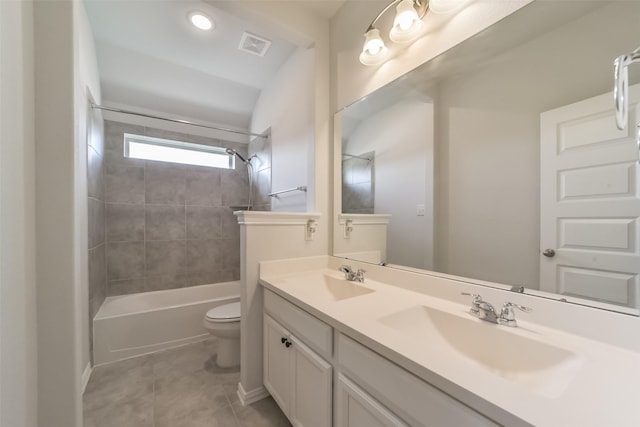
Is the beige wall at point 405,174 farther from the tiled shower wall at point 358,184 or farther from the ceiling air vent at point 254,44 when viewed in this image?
the ceiling air vent at point 254,44

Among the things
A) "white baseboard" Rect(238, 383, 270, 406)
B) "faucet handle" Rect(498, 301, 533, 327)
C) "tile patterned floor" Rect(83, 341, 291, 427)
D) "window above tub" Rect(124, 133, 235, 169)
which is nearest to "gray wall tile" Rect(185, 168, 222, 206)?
"window above tub" Rect(124, 133, 235, 169)

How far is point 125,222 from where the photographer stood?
2590 millimetres

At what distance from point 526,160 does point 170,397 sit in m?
2.38

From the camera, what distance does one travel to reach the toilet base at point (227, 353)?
190 cm

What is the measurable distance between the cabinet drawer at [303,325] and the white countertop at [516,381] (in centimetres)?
6

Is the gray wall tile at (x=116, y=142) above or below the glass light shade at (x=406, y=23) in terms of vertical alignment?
below

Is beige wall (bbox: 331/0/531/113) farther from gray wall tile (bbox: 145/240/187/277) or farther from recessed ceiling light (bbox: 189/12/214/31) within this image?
gray wall tile (bbox: 145/240/187/277)

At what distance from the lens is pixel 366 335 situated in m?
0.77

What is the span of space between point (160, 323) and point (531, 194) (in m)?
2.78

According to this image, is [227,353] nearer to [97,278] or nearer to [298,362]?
[298,362]

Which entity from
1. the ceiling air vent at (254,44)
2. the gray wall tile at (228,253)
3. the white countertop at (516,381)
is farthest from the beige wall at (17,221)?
the gray wall tile at (228,253)

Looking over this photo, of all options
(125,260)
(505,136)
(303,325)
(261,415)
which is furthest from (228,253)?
(505,136)

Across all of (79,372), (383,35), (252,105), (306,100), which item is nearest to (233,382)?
(79,372)

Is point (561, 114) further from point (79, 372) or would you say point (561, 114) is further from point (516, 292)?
point (79, 372)
